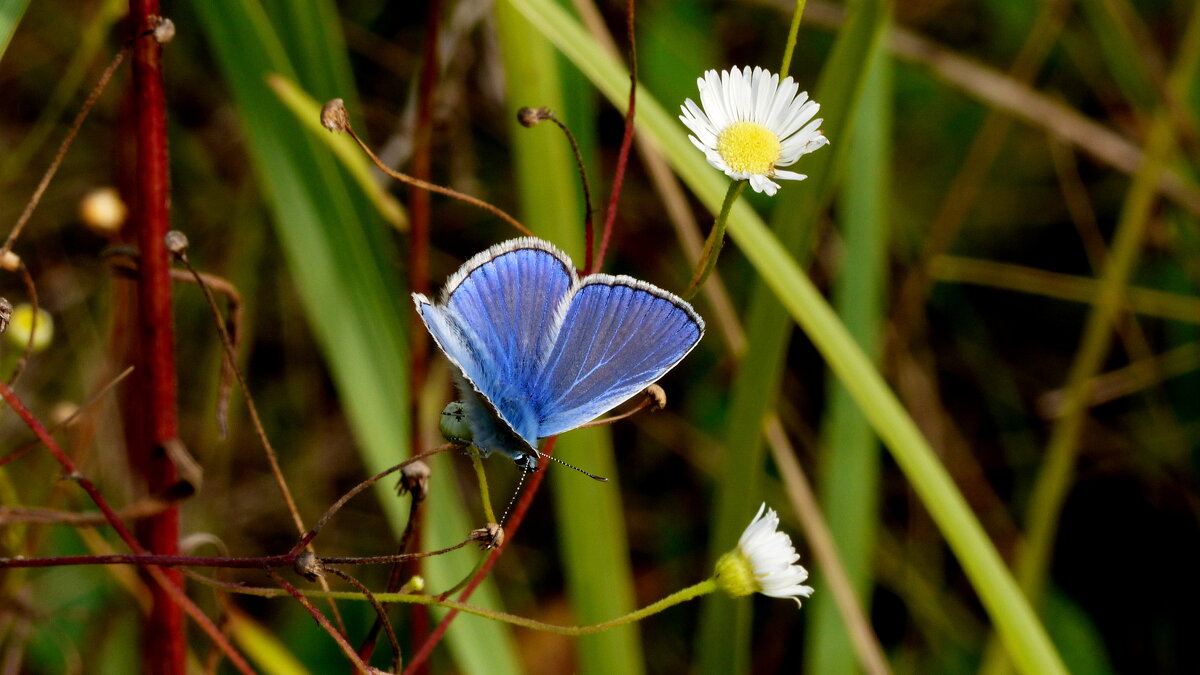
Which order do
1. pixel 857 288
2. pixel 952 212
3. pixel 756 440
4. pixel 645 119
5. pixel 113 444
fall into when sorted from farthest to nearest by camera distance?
pixel 952 212, pixel 113 444, pixel 857 288, pixel 756 440, pixel 645 119

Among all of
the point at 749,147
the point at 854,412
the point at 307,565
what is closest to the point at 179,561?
the point at 307,565

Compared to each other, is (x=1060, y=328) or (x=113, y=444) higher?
(x=1060, y=328)

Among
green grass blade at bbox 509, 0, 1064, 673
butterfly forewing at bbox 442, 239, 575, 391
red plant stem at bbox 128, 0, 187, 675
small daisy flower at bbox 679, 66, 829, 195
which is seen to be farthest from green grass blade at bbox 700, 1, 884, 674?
red plant stem at bbox 128, 0, 187, 675

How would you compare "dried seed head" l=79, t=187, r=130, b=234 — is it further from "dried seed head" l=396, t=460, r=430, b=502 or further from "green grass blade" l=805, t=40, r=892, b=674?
"green grass blade" l=805, t=40, r=892, b=674

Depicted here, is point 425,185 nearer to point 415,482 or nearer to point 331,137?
point 415,482

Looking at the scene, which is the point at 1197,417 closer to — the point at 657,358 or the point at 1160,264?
the point at 1160,264

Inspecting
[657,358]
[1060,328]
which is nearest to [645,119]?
[657,358]
